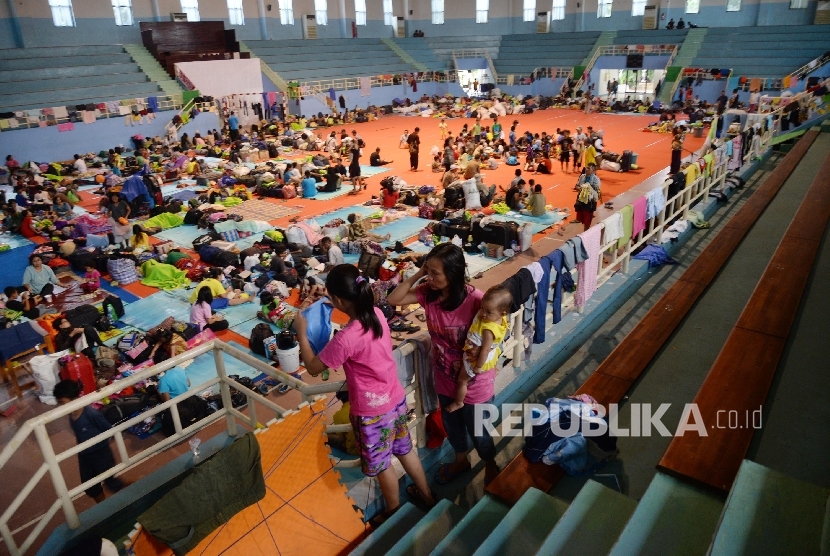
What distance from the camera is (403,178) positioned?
1886cm

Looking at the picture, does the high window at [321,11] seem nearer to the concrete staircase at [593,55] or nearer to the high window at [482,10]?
the high window at [482,10]

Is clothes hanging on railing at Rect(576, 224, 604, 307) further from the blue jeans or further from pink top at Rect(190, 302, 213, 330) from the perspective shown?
pink top at Rect(190, 302, 213, 330)

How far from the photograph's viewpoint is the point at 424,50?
42469mm

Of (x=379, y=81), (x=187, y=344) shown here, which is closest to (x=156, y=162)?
(x=187, y=344)

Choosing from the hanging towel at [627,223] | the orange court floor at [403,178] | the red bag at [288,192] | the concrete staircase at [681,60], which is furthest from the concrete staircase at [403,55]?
the hanging towel at [627,223]

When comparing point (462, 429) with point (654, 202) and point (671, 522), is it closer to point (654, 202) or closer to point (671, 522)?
point (671, 522)

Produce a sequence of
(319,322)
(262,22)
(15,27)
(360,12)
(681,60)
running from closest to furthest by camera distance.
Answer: (319,322) < (15,27) < (681,60) < (262,22) < (360,12)

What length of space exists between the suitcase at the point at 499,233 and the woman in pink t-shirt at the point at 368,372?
8140 mm

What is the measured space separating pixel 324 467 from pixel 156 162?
20164mm

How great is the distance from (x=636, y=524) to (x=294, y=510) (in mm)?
2205

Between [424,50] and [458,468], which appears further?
[424,50]

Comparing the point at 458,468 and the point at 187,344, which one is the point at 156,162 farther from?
the point at 458,468

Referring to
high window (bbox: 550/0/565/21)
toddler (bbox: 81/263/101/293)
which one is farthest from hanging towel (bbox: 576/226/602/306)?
high window (bbox: 550/0/565/21)

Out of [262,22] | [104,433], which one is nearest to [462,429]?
[104,433]
